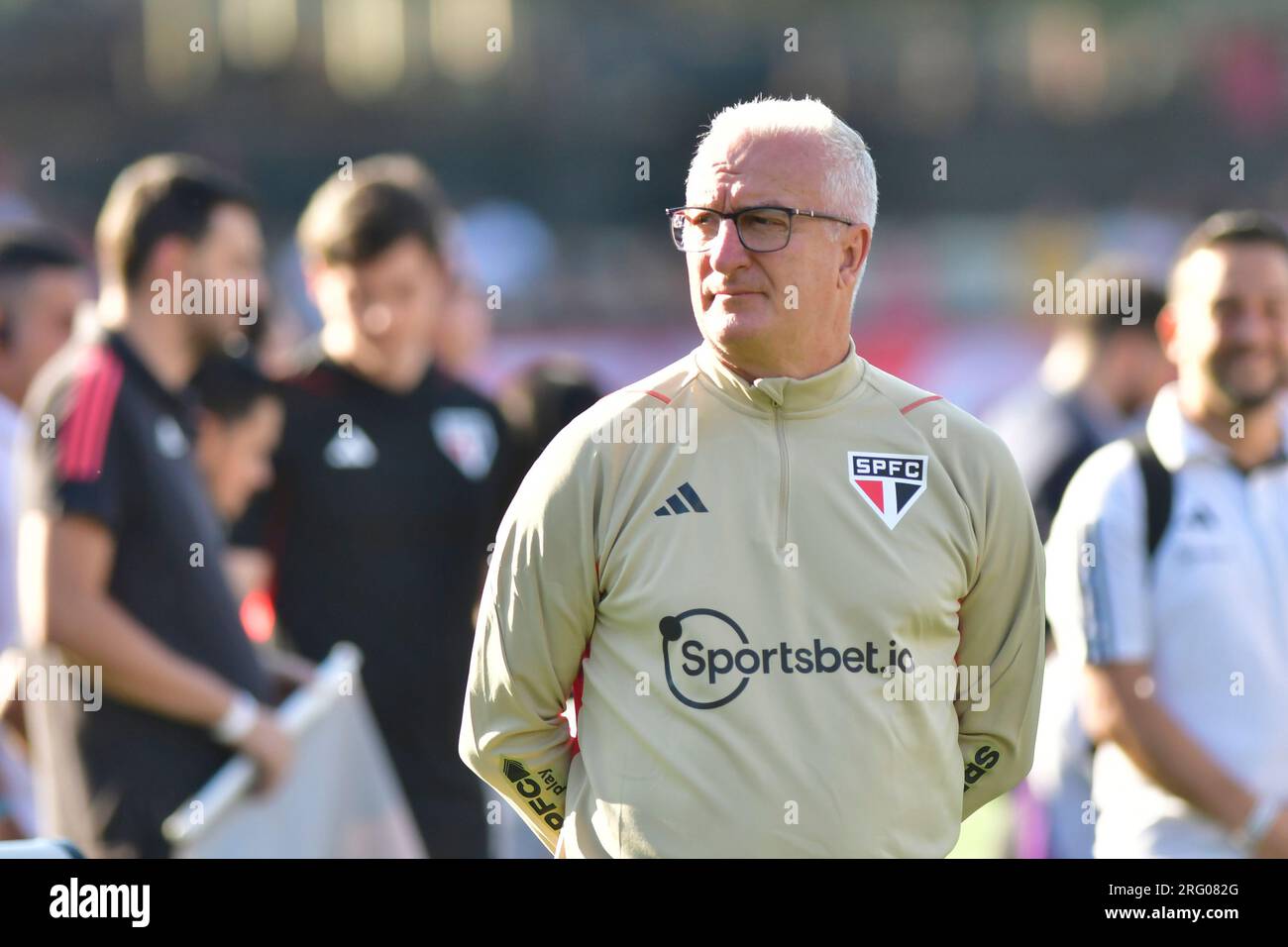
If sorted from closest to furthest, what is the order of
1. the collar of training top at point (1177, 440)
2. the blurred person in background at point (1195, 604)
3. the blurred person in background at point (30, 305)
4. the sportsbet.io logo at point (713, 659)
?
the sportsbet.io logo at point (713, 659), the blurred person in background at point (1195, 604), the collar of training top at point (1177, 440), the blurred person in background at point (30, 305)

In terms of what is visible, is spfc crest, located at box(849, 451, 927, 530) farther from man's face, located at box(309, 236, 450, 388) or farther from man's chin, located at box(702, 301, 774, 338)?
man's face, located at box(309, 236, 450, 388)

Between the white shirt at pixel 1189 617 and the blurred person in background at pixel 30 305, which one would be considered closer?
the white shirt at pixel 1189 617

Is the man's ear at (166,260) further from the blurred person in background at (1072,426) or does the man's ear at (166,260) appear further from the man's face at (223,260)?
the blurred person in background at (1072,426)

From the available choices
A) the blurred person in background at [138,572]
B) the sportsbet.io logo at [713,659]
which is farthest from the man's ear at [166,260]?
the sportsbet.io logo at [713,659]

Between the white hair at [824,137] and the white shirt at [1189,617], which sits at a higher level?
the white hair at [824,137]

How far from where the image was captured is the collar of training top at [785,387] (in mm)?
2943

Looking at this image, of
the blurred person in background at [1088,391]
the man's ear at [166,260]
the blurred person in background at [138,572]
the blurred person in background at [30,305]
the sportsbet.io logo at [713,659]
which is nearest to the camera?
the sportsbet.io logo at [713,659]

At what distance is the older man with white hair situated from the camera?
284cm

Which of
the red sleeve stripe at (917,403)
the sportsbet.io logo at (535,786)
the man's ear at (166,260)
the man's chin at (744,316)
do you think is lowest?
the sportsbet.io logo at (535,786)

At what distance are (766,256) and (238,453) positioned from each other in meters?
3.02

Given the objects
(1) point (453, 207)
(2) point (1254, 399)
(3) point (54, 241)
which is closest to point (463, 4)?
(1) point (453, 207)

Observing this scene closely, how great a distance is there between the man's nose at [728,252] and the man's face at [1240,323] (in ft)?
6.05

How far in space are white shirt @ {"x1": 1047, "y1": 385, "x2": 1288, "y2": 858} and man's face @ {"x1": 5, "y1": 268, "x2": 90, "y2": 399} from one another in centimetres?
332

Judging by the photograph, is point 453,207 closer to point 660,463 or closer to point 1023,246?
point 1023,246
